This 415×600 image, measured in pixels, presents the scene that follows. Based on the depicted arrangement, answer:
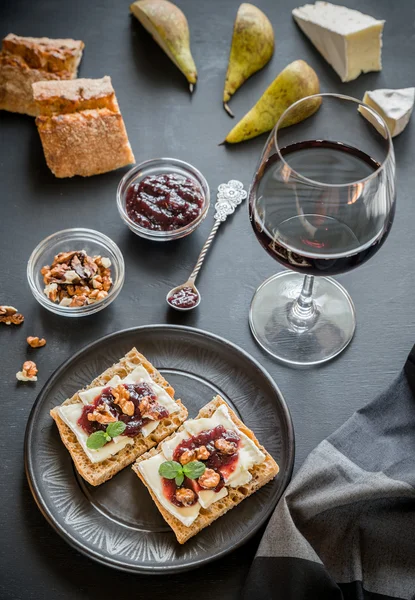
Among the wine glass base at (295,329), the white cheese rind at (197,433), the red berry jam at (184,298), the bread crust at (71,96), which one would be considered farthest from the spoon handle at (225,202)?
the white cheese rind at (197,433)

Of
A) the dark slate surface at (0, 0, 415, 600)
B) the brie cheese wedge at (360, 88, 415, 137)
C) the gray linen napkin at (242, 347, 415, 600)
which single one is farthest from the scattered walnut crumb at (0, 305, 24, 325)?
the brie cheese wedge at (360, 88, 415, 137)

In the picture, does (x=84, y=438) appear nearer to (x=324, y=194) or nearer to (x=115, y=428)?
(x=115, y=428)

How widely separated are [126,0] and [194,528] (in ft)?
6.11

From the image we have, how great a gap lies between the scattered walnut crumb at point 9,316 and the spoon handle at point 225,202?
1.79ft

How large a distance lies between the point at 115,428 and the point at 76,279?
496mm

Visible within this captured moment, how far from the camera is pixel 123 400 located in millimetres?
2059

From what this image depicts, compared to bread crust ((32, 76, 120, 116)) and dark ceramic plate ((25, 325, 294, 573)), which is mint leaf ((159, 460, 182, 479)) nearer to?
dark ceramic plate ((25, 325, 294, 573))

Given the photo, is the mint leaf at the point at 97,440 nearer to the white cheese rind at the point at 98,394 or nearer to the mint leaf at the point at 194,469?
the white cheese rind at the point at 98,394

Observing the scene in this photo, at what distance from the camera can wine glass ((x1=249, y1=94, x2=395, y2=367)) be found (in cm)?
175

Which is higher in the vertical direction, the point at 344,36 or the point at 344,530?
the point at 344,36

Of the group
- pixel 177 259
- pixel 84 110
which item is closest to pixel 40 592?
pixel 177 259

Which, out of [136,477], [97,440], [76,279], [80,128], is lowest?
[136,477]

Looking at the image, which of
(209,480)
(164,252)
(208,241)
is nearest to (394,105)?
(208,241)

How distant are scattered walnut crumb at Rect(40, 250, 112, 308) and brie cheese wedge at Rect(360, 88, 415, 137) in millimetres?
974
